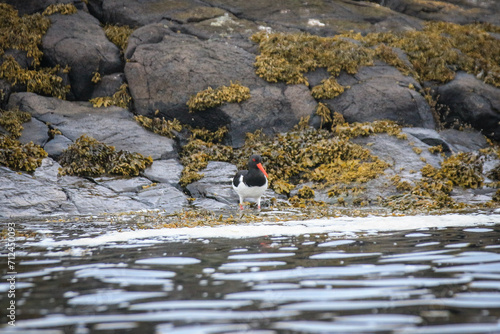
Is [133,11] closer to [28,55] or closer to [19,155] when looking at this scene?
[28,55]

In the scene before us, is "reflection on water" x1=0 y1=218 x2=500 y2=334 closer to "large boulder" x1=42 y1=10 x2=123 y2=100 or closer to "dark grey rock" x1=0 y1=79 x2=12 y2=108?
"dark grey rock" x1=0 y1=79 x2=12 y2=108

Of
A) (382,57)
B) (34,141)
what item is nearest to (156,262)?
(34,141)

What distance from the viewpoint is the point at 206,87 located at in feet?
55.8

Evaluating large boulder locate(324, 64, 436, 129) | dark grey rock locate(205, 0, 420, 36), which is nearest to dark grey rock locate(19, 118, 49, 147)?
large boulder locate(324, 64, 436, 129)

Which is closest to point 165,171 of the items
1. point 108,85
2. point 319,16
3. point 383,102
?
point 108,85

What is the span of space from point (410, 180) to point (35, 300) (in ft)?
38.2

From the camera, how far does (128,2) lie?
21.2 meters

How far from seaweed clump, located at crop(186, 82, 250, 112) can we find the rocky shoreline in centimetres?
5

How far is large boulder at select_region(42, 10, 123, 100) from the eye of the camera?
58.6ft

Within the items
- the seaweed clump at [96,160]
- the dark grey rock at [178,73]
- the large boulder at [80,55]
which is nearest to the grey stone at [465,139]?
the dark grey rock at [178,73]

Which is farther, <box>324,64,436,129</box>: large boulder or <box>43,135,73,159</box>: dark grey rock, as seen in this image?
<box>324,64,436,129</box>: large boulder

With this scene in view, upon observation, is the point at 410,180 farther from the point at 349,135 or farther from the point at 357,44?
the point at 357,44

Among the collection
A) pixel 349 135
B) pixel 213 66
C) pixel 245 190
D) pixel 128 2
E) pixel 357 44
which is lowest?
pixel 245 190

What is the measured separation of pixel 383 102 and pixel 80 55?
11.9 meters
